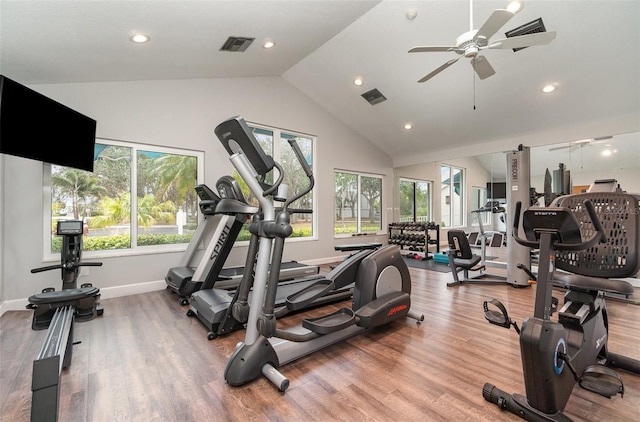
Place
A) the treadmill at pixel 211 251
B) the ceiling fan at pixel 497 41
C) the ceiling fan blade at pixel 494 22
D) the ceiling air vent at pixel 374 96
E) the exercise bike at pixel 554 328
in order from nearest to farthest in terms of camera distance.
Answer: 1. the exercise bike at pixel 554 328
2. the ceiling fan blade at pixel 494 22
3. the ceiling fan at pixel 497 41
4. the treadmill at pixel 211 251
5. the ceiling air vent at pixel 374 96

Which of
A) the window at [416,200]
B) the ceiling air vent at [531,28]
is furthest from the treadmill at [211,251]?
the window at [416,200]

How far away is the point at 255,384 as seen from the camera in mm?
1958

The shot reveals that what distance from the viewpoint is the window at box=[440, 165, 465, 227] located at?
26.1 feet

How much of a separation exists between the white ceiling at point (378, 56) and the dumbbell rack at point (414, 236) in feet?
6.90

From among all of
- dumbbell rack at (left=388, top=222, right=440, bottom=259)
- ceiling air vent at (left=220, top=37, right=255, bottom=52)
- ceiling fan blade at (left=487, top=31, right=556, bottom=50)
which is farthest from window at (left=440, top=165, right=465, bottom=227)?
ceiling air vent at (left=220, top=37, right=255, bottom=52)

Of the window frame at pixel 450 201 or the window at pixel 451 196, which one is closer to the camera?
the window frame at pixel 450 201

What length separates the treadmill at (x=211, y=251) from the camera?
324 centimetres

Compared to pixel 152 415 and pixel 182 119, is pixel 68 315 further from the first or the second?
pixel 182 119

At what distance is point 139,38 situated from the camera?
3059mm

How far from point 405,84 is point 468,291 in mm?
3689

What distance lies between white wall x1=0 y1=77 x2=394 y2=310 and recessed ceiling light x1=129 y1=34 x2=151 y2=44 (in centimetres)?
130

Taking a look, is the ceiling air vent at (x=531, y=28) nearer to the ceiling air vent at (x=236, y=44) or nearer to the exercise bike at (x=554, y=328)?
the exercise bike at (x=554, y=328)

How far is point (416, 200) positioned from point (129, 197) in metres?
7.14

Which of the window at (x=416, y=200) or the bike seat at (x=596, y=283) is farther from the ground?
the window at (x=416, y=200)
